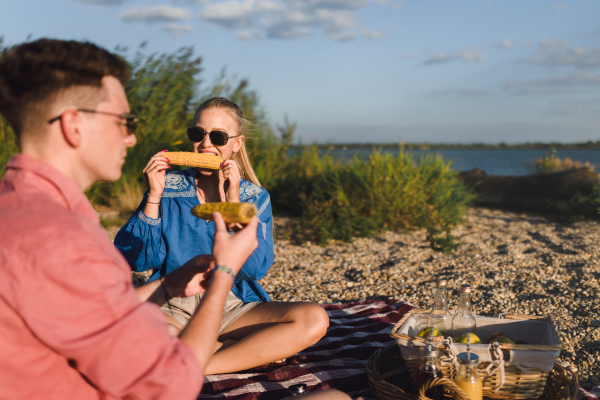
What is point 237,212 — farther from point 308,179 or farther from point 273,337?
point 308,179

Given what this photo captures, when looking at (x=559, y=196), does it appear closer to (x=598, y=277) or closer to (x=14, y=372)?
(x=598, y=277)

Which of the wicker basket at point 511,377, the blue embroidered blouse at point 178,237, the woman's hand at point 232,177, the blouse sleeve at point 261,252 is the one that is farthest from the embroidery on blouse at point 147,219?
the wicker basket at point 511,377

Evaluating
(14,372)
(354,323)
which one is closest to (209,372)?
(354,323)

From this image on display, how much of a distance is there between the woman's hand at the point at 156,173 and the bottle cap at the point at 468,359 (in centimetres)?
199

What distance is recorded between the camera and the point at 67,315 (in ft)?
3.70

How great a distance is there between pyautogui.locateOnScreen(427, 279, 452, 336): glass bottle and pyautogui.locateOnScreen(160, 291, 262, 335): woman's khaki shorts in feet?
3.84

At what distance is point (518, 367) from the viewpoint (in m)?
2.34

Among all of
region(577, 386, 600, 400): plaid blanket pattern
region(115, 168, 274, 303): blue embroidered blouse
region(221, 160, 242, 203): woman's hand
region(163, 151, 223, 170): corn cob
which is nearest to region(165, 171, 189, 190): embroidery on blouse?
region(115, 168, 274, 303): blue embroidered blouse

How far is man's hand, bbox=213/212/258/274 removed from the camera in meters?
1.50

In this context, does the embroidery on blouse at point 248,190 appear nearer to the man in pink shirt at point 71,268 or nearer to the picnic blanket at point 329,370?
the picnic blanket at point 329,370

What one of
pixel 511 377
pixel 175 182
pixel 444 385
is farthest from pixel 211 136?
pixel 511 377

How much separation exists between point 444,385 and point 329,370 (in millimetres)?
999

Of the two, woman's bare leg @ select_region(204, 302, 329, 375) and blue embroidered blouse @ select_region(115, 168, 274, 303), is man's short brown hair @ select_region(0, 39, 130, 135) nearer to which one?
blue embroidered blouse @ select_region(115, 168, 274, 303)

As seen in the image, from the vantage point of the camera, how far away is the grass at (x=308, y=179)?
295 inches
